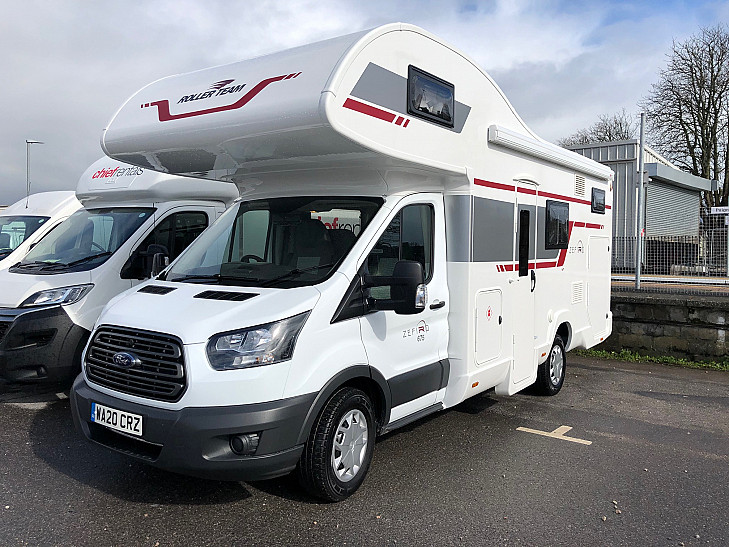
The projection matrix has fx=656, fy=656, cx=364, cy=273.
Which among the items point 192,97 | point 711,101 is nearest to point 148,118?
point 192,97

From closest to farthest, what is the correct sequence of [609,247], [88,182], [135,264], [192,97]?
[192,97]
[135,264]
[88,182]
[609,247]

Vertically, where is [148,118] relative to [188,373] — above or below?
above

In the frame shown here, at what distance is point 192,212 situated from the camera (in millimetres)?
7254

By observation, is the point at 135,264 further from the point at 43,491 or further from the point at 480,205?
the point at 480,205

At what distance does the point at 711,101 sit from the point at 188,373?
93.2 feet

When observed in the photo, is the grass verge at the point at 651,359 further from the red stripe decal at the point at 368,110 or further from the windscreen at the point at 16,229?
the windscreen at the point at 16,229

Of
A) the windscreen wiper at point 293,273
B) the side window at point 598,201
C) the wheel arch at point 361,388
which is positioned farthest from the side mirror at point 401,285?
the side window at point 598,201

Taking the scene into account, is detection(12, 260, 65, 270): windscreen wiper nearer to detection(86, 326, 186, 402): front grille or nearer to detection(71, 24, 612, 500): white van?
detection(71, 24, 612, 500): white van

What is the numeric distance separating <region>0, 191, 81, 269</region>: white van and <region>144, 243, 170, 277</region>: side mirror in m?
3.38

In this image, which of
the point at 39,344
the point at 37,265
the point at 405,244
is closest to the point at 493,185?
the point at 405,244

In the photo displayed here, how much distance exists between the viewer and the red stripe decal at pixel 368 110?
414cm

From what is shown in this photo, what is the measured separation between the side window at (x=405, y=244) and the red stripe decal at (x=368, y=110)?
2.30 ft

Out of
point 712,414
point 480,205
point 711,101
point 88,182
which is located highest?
point 711,101

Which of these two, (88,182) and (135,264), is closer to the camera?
(135,264)
